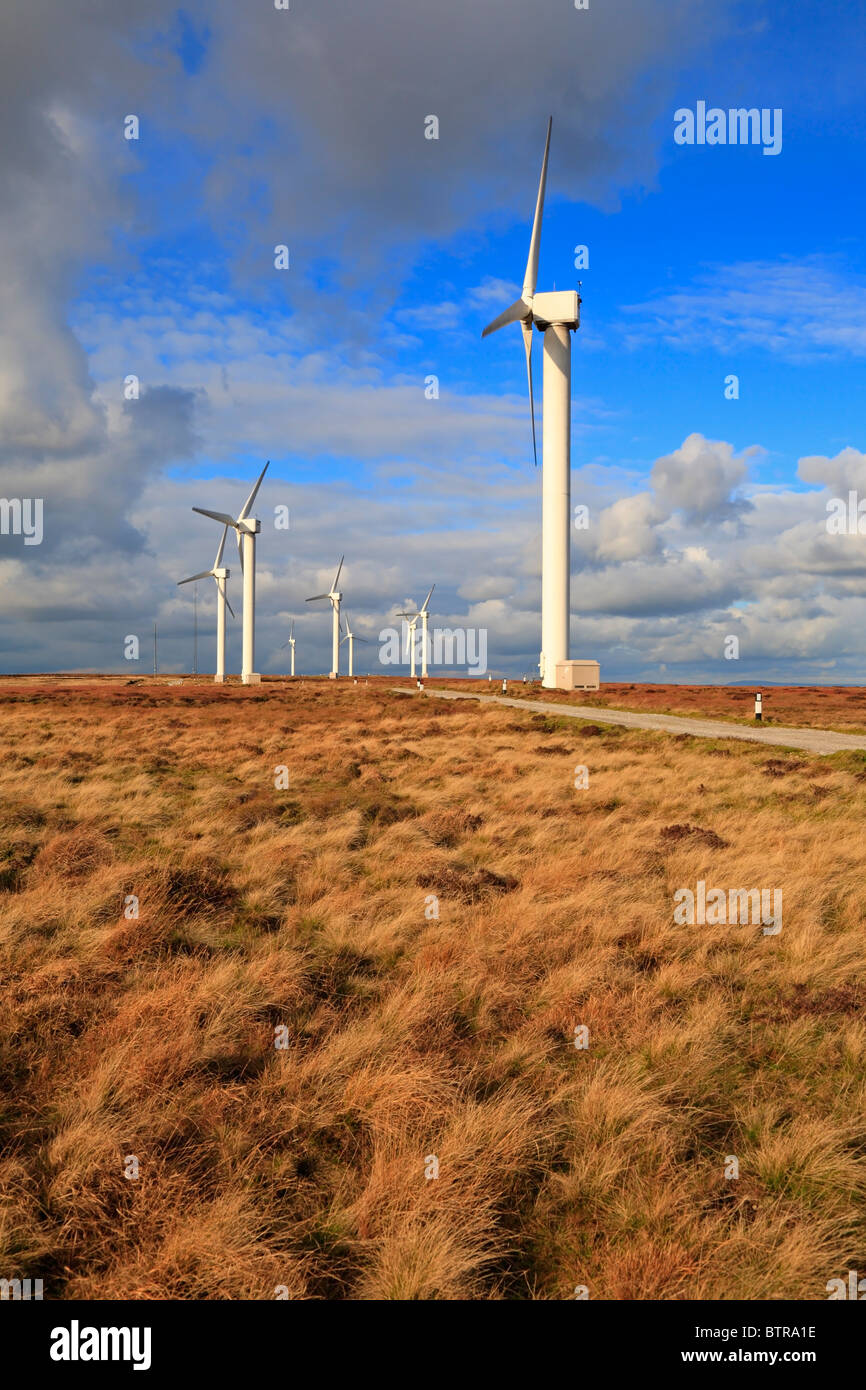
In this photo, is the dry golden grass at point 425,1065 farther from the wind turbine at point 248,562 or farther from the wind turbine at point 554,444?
the wind turbine at point 248,562

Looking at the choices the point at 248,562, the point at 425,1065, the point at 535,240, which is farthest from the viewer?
the point at 248,562

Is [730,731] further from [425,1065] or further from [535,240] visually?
[535,240]

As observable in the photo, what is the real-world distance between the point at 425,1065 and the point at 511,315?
63.9 metres

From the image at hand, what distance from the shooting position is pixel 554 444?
60875mm

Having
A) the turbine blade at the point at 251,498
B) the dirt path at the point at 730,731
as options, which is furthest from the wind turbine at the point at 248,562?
the dirt path at the point at 730,731

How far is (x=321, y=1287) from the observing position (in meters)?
3.70

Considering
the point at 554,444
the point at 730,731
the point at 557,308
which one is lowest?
the point at 730,731

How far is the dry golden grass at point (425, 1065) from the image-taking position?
3.86 metres

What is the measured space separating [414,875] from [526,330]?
60.1m

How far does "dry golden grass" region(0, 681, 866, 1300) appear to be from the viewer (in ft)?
12.7

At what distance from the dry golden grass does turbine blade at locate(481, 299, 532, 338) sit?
2219 inches

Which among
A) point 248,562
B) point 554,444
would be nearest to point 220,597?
point 248,562

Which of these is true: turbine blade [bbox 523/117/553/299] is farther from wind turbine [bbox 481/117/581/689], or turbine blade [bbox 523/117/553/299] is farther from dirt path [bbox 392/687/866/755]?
dirt path [bbox 392/687/866/755]
